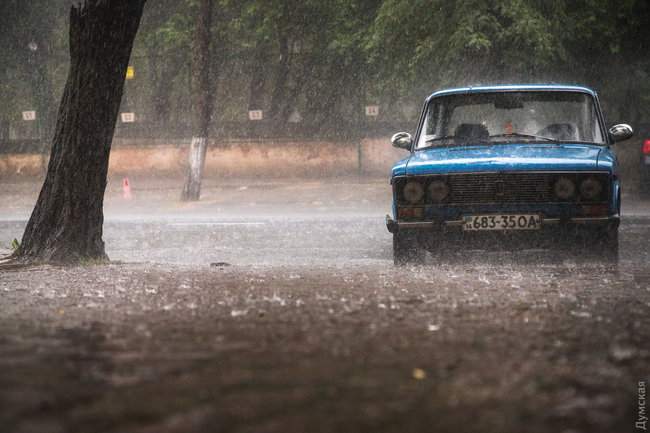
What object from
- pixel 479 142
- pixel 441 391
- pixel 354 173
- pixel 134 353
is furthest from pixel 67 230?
pixel 354 173

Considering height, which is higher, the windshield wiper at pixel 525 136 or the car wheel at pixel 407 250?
the windshield wiper at pixel 525 136

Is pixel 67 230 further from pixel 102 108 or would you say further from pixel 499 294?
pixel 499 294

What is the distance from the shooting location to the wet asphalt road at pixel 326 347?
3.46m

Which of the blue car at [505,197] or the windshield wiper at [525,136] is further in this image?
the windshield wiper at [525,136]

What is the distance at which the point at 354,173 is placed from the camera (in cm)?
3148

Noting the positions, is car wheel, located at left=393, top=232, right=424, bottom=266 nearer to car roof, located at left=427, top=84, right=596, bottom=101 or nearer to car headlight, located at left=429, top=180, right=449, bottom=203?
car headlight, located at left=429, top=180, right=449, bottom=203

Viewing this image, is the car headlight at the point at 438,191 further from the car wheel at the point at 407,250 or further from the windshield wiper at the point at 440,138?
the windshield wiper at the point at 440,138

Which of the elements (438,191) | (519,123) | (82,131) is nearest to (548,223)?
(438,191)

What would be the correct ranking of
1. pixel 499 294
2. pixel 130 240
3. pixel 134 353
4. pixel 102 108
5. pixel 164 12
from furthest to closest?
pixel 164 12
pixel 130 240
pixel 102 108
pixel 499 294
pixel 134 353

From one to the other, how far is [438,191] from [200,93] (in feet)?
52.3

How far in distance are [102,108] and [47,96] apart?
25341 mm

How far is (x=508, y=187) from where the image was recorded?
952 centimetres

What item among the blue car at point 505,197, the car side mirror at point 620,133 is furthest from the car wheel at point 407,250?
the car side mirror at point 620,133

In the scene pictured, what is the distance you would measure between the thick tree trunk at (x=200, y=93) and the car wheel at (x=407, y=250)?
15416 millimetres
